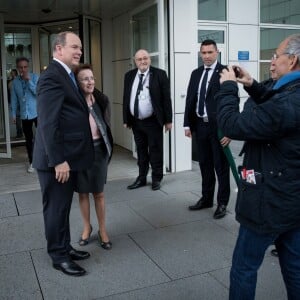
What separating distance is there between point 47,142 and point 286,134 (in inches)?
66.2

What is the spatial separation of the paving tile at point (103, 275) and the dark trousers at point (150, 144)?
2085 millimetres

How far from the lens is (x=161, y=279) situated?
10.9 feet

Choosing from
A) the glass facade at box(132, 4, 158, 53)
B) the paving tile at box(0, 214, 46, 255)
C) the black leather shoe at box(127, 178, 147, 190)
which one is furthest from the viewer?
the glass facade at box(132, 4, 158, 53)

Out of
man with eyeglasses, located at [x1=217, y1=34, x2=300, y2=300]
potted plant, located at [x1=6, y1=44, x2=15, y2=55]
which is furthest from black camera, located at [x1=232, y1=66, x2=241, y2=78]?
potted plant, located at [x1=6, y1=44, x2=15, y2=55]

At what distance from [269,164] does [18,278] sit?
2.19 m

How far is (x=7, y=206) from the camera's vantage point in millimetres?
5203

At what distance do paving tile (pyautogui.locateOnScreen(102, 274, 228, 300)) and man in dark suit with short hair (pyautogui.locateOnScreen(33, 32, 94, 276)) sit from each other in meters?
0.55

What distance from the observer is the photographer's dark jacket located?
6.95 ft

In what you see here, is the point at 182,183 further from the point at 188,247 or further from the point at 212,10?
the point at 212,10

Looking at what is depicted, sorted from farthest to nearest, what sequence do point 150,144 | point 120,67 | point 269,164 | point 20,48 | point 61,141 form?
point 20,48 → point 120,67 → point 150,144 → point 61,141 → point 269,164

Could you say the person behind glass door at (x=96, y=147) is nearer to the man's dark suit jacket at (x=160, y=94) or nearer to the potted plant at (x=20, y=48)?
the man's dark suit jacket at (x=160, y=94)

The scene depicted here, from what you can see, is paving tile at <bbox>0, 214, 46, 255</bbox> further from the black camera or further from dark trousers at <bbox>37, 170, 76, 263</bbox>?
the black camera

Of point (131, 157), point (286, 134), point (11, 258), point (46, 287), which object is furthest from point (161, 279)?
point (131, 157)

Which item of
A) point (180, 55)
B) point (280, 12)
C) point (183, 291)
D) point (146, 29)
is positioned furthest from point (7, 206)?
point (280, 12)
